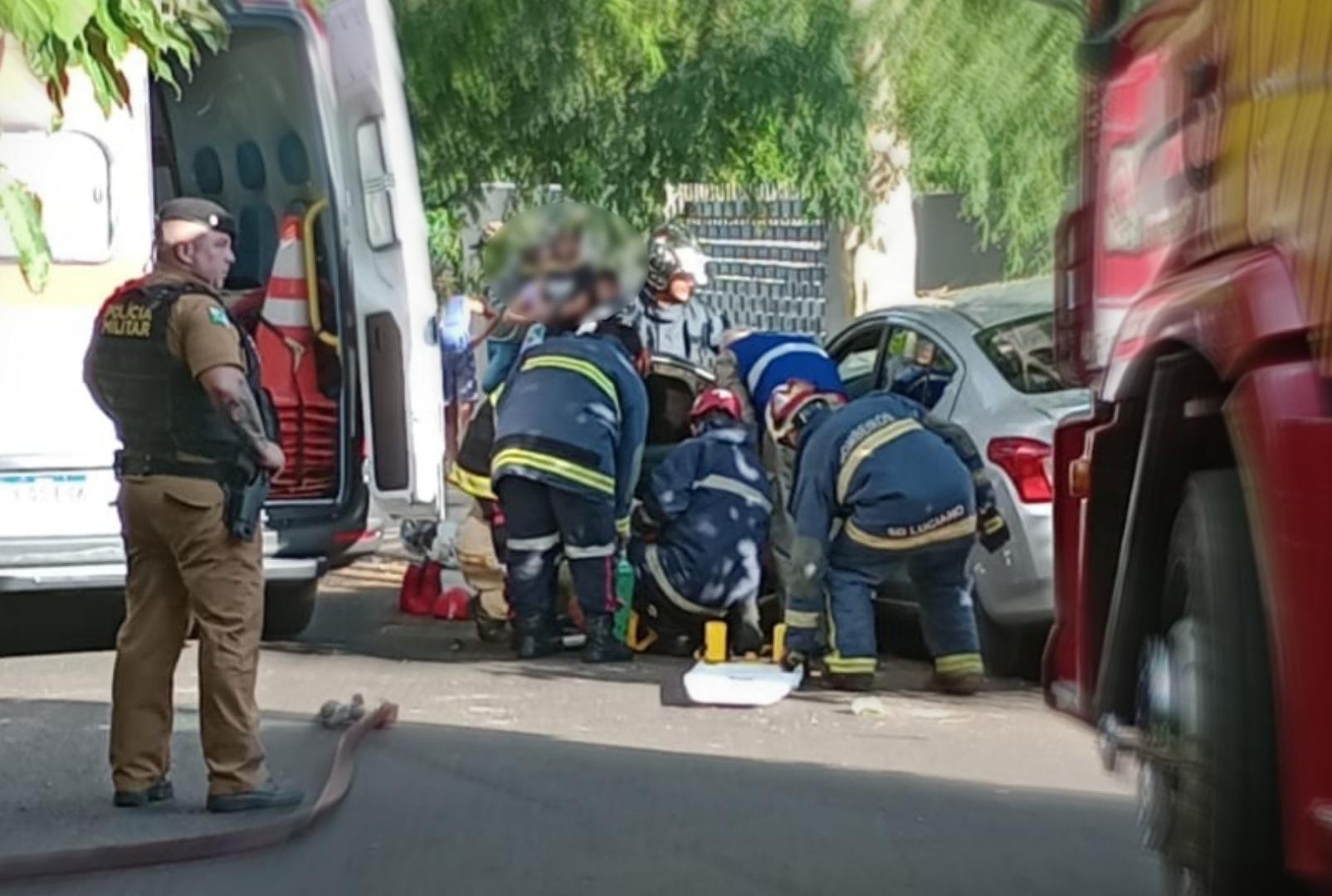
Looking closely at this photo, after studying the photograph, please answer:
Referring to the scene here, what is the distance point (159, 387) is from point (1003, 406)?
12.5ft

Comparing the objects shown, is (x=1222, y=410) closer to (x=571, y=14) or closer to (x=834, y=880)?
(x=834, y=880)

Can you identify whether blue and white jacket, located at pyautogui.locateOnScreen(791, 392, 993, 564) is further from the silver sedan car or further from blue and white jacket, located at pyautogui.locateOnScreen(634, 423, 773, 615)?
blue and white jacket, located at pyautogui.locateOnScreen(634, 423, 773, 615)

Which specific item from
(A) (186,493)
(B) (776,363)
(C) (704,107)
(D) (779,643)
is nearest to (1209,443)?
(A) (186,493)

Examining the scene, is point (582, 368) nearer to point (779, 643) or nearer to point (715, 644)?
point (715, 644)

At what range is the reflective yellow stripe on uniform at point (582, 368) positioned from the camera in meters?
11.0

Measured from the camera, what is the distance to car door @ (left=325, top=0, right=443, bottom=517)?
1108cm

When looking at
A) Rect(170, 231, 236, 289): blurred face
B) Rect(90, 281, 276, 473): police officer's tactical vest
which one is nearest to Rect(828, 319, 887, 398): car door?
Rect(170, 231, 236, 289): blurred face

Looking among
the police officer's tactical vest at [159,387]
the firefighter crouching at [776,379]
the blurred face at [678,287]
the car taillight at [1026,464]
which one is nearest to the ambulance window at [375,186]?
the firefighter crouching at [776,379]

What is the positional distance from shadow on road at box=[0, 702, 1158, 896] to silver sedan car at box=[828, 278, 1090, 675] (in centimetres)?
168

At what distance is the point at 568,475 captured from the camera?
11.0 m

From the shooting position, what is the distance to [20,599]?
12.0m

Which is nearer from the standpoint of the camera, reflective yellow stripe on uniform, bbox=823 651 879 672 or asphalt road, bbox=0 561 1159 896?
asphalt road, bbox=0 561 1159 896

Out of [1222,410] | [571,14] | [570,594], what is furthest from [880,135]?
[1222,410]

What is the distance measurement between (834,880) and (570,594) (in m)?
4.80
